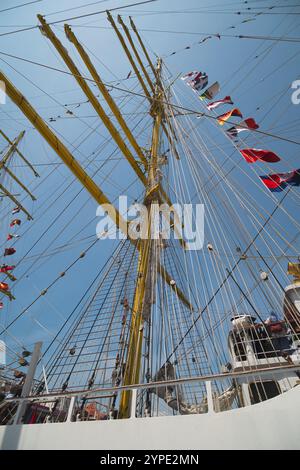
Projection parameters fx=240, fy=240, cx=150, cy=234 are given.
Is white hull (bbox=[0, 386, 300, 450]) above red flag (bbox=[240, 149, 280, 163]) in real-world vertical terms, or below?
below

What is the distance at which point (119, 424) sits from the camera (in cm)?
219

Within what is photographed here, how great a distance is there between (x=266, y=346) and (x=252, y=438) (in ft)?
16.4

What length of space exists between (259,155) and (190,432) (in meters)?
4.58

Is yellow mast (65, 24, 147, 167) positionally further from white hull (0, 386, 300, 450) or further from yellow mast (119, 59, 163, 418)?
white hull (0, 386, 300, 450)

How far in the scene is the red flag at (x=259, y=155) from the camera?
455 centimetres

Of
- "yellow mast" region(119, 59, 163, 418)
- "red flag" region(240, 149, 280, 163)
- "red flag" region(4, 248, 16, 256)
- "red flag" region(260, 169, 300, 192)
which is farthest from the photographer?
"red flag" region(4, 248, 16, 256)

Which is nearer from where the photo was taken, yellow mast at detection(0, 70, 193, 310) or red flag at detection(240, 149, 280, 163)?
red flag at detection(240, 149, 280, 163)

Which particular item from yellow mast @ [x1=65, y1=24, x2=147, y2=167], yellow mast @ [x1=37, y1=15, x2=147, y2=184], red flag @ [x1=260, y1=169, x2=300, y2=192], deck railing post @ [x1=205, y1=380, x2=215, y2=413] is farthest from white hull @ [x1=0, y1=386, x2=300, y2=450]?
yellow mast @ [x1=37, y1=15, x2=147, y2=184]

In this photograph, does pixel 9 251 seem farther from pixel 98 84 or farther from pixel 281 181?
pixel 281 181

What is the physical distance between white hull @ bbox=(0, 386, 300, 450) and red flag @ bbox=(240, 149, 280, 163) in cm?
398

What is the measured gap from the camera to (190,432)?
1951 millimetres

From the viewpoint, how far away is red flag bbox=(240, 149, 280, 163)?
455 centimetres

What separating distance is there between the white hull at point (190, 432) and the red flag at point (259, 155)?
3.98 m
